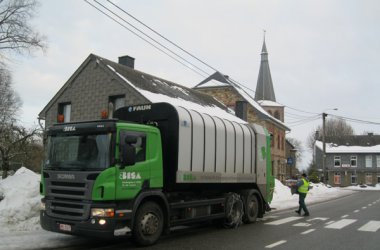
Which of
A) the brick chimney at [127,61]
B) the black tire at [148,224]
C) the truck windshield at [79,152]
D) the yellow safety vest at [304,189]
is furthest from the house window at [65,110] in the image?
the black tire at [148,224]

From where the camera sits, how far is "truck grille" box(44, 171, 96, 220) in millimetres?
8625

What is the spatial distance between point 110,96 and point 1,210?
47.2 feet

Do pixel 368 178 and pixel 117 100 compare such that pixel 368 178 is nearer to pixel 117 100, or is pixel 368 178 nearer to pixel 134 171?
pixel 117 100

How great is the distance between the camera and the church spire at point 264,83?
68125 mm

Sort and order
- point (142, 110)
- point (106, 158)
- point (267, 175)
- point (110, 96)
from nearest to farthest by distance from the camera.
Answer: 1. point (106, 158)
2. point (142, 110)
3. point (267, 175)
4. point (110, 96)

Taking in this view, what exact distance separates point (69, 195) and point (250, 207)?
679 cm

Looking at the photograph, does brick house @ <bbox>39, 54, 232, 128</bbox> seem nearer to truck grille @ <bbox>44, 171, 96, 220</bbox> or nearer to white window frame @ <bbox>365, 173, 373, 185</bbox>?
truck grille @ <bbox>44, 171, 96, 220</bbox>

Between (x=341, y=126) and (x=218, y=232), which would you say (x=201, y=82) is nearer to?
(x=218, y=232)

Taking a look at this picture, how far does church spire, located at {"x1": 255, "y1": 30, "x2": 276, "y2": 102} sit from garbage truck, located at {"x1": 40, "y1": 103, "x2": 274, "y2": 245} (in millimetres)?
56345

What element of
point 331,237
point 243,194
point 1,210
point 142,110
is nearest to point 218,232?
point 243,194

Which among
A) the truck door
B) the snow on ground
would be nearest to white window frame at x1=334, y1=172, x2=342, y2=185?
the snow on ground

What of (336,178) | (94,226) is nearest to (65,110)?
(94,226)

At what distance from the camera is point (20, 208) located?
11891 millimetres

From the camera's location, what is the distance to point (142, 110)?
1127 centimetres
